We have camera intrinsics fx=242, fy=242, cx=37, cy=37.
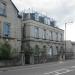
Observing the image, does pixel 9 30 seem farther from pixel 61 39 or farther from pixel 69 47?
pixel 69 47

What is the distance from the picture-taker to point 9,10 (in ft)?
148

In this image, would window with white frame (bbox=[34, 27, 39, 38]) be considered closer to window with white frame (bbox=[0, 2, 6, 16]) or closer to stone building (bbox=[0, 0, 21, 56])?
stone building (bbox=[0, 0, 21, 56])

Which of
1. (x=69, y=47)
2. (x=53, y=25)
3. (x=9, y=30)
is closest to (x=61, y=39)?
(x=53, y=25)

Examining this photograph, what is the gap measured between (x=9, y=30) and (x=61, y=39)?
2730cm

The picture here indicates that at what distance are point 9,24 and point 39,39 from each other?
13.0 m

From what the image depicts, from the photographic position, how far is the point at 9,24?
1757 inches

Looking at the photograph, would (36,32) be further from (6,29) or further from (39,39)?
(6,29)

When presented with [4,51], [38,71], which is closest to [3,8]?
[4,51]

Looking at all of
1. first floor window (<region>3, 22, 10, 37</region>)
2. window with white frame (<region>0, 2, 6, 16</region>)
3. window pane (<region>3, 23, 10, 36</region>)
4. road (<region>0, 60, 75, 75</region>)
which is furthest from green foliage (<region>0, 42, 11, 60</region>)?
road (<region>0, 60, 75, 75</region>)

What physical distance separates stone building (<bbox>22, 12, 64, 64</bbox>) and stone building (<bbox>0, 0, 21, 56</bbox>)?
376cm

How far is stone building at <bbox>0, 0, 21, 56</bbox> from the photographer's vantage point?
42875 millimetres

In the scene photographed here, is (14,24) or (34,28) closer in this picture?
(14,24)

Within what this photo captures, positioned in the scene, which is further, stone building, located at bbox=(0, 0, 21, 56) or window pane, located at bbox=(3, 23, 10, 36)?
window pane, located at bbox=(3, 23, 10, 36)

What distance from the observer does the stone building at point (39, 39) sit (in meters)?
49.9
